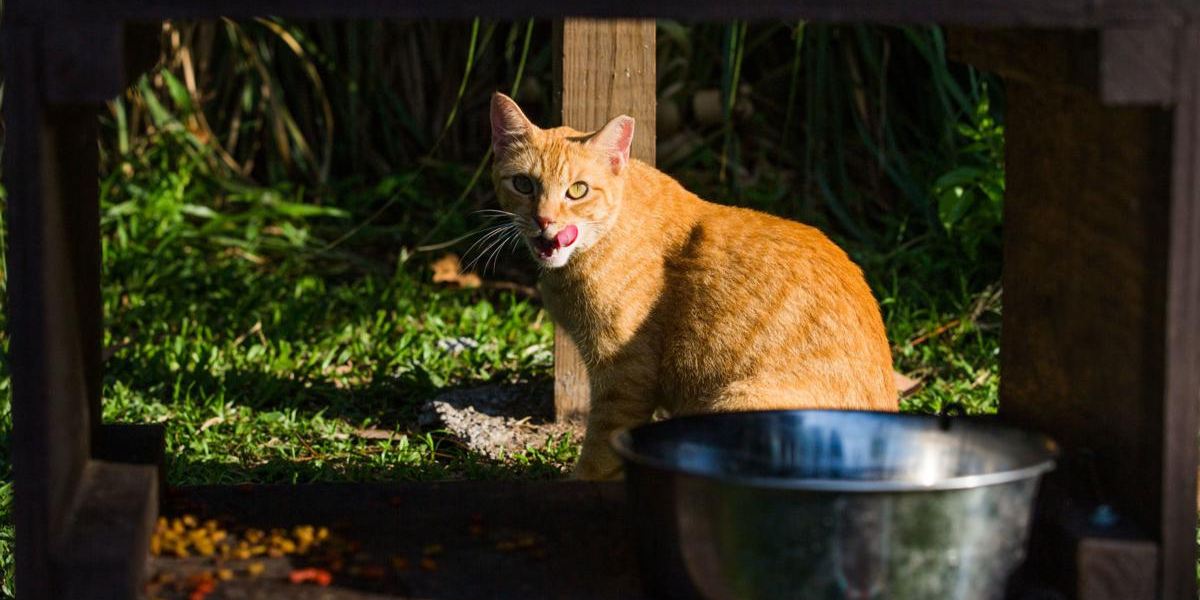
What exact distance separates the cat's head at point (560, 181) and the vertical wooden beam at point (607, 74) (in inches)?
14.5

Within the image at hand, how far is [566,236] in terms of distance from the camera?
4090mm

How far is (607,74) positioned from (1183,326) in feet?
8.07

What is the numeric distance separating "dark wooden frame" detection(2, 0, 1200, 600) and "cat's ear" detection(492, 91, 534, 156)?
4.85 feet

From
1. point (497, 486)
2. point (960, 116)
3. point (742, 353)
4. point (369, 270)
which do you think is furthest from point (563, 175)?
point (960, 116)

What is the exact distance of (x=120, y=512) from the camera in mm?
2639

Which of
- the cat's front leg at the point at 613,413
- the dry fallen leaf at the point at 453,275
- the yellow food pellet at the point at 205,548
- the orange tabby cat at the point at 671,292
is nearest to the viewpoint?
the yellow food pellet at the point at 205,548

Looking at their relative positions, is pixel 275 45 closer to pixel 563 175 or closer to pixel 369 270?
pixel 369 270

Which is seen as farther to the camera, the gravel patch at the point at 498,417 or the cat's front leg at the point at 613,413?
the gravel patch at the point at 498,417

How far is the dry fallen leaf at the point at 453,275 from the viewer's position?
616 cm

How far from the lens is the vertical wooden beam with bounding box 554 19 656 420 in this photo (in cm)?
455

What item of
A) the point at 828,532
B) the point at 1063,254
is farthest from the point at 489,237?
the point at 828,532

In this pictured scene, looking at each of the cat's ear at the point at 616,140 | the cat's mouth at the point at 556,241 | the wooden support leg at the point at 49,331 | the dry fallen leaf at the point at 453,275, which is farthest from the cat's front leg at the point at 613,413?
the dry fallen leaf at the point at 453,275

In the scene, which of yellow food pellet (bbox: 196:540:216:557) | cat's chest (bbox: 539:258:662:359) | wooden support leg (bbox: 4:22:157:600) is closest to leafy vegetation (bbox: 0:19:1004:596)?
cat's chest (bbox: 539:258:662:359)

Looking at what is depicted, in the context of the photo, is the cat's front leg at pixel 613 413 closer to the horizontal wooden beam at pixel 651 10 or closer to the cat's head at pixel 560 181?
the cat's head at pixel 560 181
